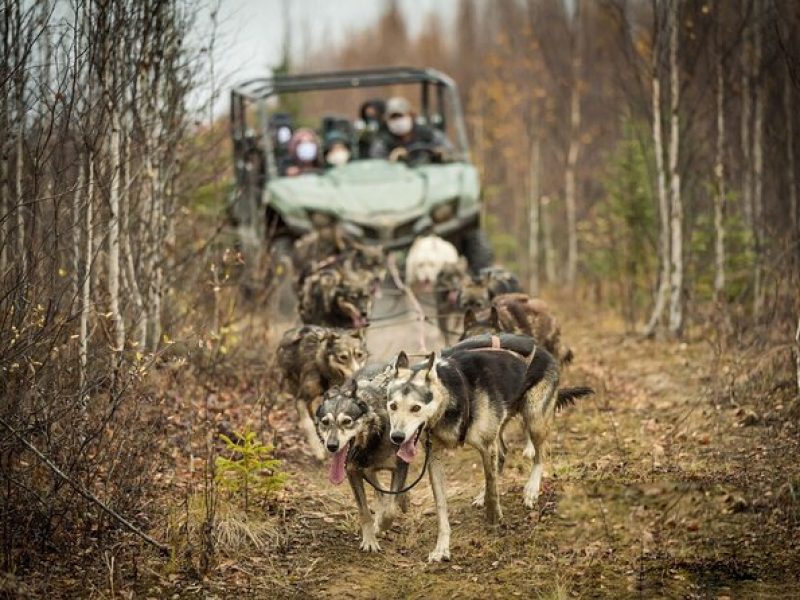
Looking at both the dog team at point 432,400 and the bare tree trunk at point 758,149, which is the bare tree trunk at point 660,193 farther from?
the dog team at point 432,400

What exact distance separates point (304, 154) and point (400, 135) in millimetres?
1544

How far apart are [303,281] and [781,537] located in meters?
6.26

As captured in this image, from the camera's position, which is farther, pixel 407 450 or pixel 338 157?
pixel 338 157

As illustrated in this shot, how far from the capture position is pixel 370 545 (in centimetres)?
584

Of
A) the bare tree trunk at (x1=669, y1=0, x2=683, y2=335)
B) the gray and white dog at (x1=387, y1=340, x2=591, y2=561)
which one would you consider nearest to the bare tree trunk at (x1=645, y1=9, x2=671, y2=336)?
the bare tree trunk at (x1=669, y1=0, x2=683, y2=335)

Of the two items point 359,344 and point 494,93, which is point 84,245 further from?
point 494,93

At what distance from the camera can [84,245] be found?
6844 mm

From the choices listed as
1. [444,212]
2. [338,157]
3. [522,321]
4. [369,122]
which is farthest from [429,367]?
[369,122]

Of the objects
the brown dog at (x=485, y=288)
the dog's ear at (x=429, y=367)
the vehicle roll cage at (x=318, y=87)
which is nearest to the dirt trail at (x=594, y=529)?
the dog's ear at (x=429, y=367)

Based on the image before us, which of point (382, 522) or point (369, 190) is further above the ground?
point (369, 190)

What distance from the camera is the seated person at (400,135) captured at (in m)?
14.8

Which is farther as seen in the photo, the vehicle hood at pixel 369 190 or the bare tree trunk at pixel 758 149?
the vehicle hood at pixel 369 190

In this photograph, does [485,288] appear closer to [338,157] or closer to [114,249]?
[114,249]

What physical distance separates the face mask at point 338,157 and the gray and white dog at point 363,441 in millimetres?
8860
